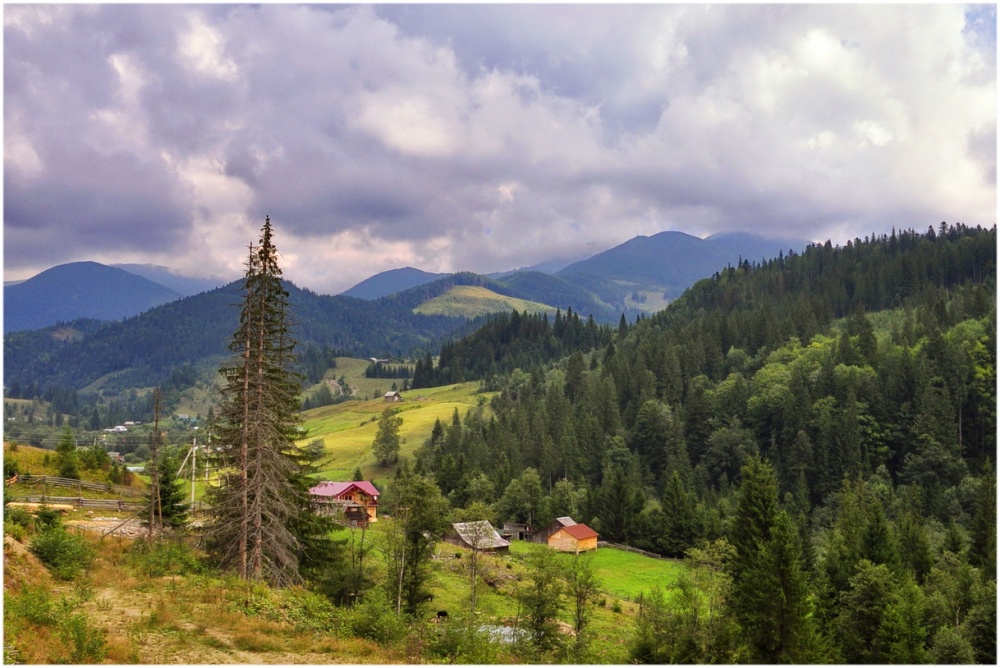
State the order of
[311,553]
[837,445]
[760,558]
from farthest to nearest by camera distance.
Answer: [837,445], [311,553], [760,558]

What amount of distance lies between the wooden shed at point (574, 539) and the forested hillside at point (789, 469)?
7646 mm

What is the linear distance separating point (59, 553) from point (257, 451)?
9.72m

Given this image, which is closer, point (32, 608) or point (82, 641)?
point (82, 641)

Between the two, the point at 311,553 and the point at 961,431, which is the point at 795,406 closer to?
the point at 961,431

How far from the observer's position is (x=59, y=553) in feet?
103

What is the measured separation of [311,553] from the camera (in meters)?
40.8

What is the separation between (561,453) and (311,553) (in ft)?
298

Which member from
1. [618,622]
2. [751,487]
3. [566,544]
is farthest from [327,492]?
[751,487]

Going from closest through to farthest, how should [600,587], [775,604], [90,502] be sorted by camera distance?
[775,604] < [90,502] < [600,587]

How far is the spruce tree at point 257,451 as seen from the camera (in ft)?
113

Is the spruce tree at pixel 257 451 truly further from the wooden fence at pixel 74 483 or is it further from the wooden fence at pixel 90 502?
the wooden fence at pixel 74 483

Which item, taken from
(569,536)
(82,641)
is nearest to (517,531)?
(569,536)

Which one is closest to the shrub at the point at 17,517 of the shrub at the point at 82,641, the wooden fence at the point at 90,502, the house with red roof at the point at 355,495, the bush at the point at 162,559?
the bush at the point at 162,559

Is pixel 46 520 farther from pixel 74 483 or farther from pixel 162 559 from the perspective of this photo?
pixel 74 483
